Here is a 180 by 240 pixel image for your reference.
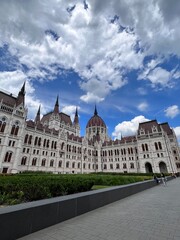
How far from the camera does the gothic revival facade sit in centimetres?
4134

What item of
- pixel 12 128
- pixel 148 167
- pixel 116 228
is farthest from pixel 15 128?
pixel 148 167

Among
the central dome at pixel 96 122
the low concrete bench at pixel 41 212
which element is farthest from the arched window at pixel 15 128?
the central dome at pixel 96 122

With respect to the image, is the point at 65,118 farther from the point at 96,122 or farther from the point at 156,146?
the point at 156,146

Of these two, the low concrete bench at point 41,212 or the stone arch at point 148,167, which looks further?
the stone arch at point 148,167

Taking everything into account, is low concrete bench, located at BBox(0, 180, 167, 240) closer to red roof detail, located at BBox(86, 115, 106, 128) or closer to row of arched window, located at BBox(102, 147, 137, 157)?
row of arched window, located at BBox(102, 147, 137, 157)

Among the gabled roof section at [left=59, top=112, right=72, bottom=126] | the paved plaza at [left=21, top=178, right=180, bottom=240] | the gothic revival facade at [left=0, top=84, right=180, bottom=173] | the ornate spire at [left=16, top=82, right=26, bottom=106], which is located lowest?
the paved plaza at [left=21, top=178, right=180, bottom=240]

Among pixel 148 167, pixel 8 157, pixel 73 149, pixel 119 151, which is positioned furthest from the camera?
pixel 119 151

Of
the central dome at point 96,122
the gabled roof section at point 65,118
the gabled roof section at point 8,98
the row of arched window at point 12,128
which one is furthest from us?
the central dome at point 96,122

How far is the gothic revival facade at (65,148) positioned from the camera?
1628 inches

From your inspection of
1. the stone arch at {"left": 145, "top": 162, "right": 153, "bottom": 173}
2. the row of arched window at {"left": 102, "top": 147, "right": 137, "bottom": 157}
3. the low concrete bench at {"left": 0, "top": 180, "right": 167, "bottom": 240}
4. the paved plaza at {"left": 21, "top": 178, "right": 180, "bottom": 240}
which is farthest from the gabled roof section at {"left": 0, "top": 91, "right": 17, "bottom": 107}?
the stone arch at {"left": 145, "top": 162, "right": 153, "bottom": 173}

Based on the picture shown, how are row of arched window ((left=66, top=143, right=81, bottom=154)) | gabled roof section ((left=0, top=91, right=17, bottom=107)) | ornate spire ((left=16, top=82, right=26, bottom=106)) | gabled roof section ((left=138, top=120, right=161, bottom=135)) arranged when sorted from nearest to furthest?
1. gabled roof section ((left=0, top=91, right=17, bottom=107))
2. ornate spire ((left=16, top=82, right=26, bottom=106))
3. row of arched window ((left=66, top=143, right=81, bottom=154))
4. gabled roof section ((left=138, top=120, right=161, bottom=135))

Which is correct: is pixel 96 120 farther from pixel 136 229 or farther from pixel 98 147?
pixel 136 229

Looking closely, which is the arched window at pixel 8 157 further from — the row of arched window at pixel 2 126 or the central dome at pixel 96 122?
the central dome at pixel 96 122

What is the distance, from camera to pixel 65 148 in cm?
5869
